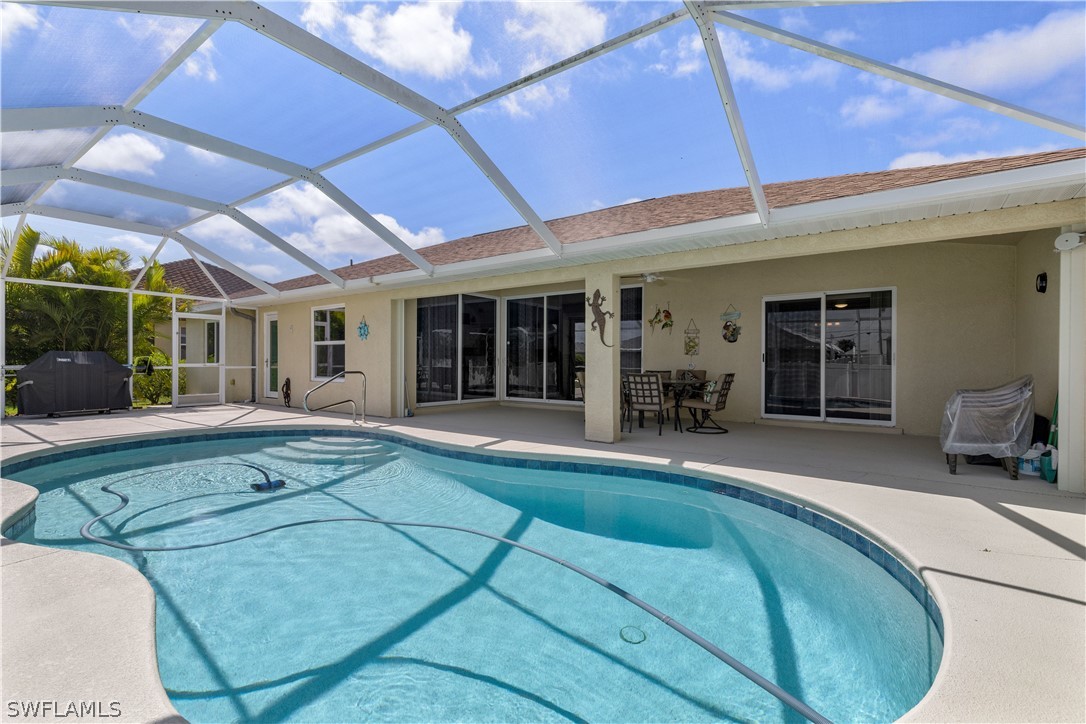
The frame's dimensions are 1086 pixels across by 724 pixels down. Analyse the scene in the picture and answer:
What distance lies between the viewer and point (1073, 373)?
461 cm

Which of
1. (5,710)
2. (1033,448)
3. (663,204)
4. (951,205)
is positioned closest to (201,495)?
(5,710)

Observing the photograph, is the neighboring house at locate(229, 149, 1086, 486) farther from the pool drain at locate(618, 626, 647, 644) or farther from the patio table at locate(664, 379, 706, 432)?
the pool drain at locate(618, 626, 647, 644)

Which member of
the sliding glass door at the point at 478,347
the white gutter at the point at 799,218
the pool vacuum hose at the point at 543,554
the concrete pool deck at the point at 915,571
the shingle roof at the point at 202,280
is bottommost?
the pool vacuum hose at the point at 543,554

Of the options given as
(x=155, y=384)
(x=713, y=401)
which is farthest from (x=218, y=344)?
(x=713, y=401)

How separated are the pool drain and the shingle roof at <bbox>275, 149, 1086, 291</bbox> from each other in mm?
4547

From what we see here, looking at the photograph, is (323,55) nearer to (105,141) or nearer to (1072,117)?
(105,141)

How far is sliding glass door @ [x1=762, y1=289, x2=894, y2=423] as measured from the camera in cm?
816

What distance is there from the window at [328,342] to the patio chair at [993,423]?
434 inches

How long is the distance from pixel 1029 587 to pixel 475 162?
5794 millimetres

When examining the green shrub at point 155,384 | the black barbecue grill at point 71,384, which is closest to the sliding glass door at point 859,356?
the black barbecue grill at point 71,384

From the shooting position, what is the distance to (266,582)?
3.60 meters

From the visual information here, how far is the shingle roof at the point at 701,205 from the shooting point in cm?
457

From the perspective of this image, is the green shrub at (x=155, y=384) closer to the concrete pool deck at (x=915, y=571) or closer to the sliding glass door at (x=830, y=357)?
the concrete pool deck at (x=915, y=571)

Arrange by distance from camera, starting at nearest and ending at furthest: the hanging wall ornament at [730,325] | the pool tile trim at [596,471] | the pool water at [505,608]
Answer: the pool water at [505,608]
the pool tile trim at [596,471]
the hanging wall ornament at [730,325]
